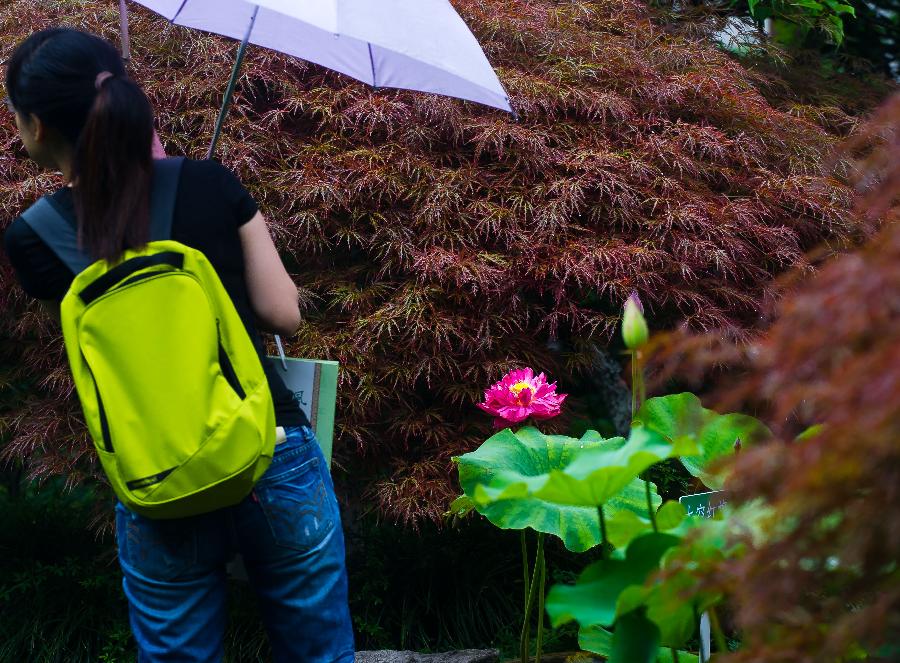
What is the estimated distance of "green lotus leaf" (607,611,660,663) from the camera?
1237 millimetres

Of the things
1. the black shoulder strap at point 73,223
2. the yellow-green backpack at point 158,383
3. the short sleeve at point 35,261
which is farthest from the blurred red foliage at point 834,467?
the short sleeve at point 35,261

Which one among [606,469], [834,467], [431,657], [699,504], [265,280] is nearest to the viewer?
[834,467]

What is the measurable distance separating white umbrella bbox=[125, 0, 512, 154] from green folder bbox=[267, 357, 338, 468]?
0.40 m

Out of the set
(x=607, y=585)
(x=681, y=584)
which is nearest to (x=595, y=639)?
(x=607, y=585)

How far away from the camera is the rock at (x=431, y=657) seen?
2.40 m

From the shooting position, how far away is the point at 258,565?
142cm

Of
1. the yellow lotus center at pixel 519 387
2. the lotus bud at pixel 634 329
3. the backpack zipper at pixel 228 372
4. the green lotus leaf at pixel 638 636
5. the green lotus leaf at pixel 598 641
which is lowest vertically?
the green lotus leaf at pixel 598 641

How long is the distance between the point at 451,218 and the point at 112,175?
133 cm

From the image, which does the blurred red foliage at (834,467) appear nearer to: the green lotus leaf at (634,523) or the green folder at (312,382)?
the green lotus leaf at (634,523)

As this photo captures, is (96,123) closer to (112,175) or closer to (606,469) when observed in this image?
(112,175)

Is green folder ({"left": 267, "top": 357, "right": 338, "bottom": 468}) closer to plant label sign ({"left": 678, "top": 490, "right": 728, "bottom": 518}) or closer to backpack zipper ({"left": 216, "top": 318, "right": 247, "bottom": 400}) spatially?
backpack zipper ({"left": 216, "top": 318, "right": 247, "bottom": 400})

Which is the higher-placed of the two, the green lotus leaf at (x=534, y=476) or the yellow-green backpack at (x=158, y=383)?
the yellow-green backpack at (x=158, y=383)

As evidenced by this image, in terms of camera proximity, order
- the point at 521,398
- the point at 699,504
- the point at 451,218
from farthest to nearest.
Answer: the point at 451,218, the point at 521,398, the point at 699,504

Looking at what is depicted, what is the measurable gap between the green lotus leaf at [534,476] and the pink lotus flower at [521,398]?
0.10 metres
